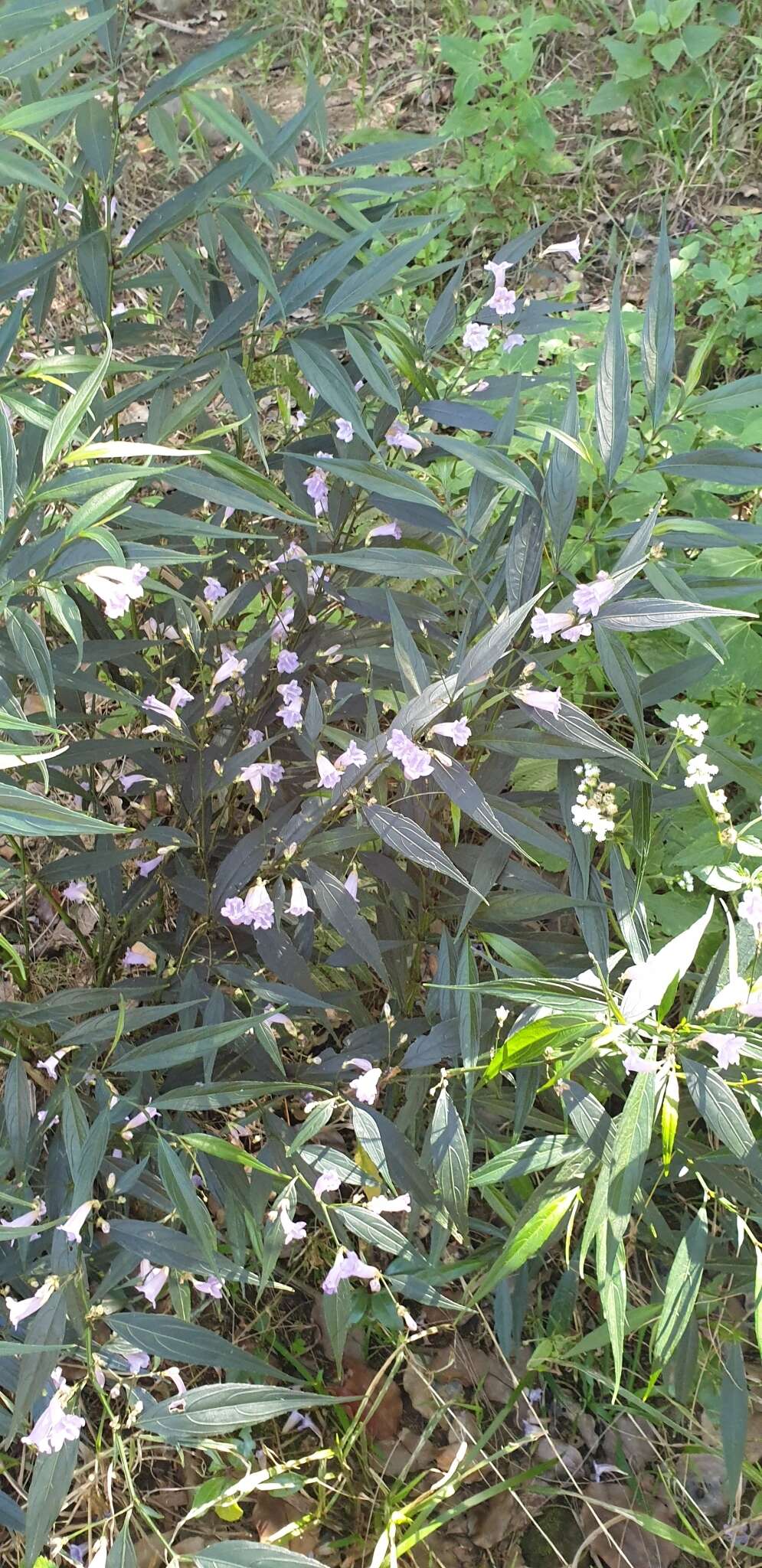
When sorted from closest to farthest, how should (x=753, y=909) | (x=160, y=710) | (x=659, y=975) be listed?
(x=659, y=975) < (x=753, y=909) < (x=160, y=710)

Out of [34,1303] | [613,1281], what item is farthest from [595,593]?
[34,1303]

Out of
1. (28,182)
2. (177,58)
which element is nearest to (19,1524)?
(28,182)

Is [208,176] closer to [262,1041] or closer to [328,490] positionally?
[328,490]

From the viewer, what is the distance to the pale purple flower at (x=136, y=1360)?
121 cm

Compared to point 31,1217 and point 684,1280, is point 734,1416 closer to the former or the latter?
point 684,1280

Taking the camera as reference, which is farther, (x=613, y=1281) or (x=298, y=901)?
(x=298, y=901)

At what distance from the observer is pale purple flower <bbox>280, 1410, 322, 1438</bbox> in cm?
170

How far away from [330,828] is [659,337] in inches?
25.2

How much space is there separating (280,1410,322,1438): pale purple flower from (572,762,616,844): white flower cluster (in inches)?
43.9

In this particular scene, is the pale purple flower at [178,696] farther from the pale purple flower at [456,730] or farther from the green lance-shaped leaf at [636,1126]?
the green lance-shaped leaf at [636,1126]

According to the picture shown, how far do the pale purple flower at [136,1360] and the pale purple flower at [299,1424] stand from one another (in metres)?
0.56

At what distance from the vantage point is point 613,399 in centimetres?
112

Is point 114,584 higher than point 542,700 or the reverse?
higher

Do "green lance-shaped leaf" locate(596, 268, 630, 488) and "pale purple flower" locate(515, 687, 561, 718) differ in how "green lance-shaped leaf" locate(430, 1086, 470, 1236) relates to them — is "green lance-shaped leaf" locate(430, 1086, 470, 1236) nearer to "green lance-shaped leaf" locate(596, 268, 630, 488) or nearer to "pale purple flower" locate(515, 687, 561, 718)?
"pale purple flower" locate(515, 687, 561, 718)
